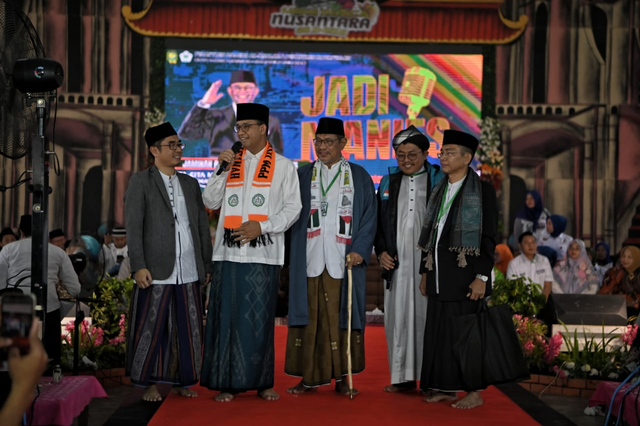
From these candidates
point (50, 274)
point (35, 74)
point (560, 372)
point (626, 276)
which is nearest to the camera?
point (35, 74)

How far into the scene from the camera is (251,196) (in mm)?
5062

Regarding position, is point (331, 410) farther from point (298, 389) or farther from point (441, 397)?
point (441, 397)

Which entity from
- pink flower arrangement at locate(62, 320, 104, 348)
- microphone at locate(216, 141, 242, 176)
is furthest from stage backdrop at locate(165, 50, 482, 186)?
microphone at locate(216, 141, 242, 176)

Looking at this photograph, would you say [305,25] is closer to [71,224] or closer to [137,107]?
[137,107]

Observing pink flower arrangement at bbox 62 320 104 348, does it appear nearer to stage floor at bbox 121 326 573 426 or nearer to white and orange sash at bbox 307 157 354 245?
stage floor at bbox 121 326 573 426

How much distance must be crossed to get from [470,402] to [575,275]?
488cm

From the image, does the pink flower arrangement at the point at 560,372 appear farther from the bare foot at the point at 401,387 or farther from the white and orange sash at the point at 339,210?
the white and orange sash at the point at 339,210

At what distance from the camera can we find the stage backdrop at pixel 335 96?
1330 cm

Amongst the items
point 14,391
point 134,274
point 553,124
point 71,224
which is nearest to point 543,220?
point 553,124

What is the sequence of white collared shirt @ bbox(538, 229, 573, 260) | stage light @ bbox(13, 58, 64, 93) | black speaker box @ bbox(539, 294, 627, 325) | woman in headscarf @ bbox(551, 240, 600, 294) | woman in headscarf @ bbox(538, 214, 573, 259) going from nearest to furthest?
stage light @ bbox(13, 58, 64, 93) → black speaker box @ bbox(539, 294, 627, 325) → woman in headscarf @ bbox(551, 240, 600, 294) → white collared shirt @ bbox(538, 229, 573, 260) → woman in headscarf @ bbox(538, 214, 573, 259)

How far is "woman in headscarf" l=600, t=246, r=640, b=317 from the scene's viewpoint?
8406 millimetres

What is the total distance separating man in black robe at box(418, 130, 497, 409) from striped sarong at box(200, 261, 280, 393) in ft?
3.12

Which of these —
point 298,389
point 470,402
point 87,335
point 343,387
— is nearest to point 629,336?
point 470,402

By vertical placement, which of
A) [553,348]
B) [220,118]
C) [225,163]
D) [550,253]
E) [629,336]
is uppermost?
[220,118]
